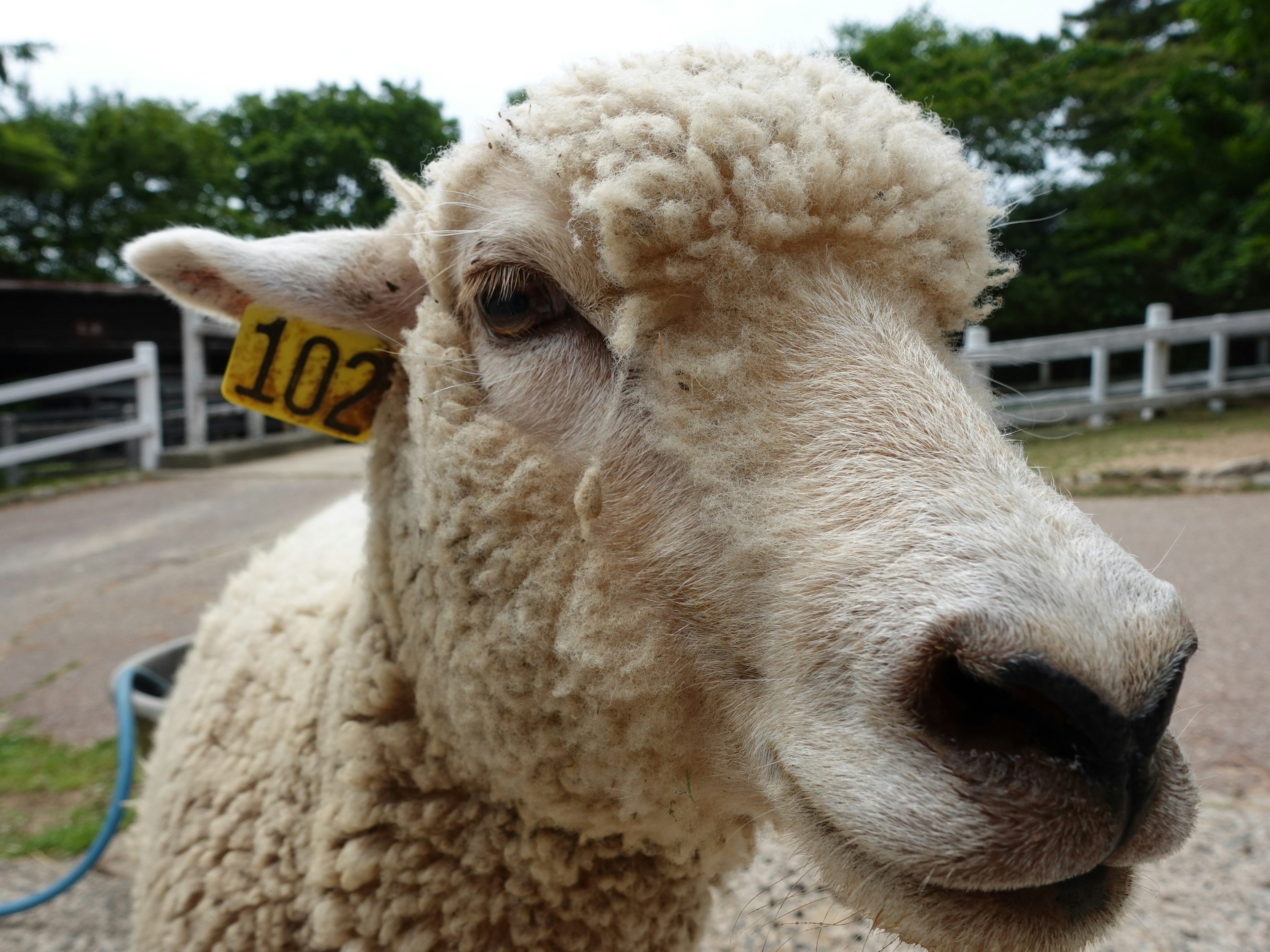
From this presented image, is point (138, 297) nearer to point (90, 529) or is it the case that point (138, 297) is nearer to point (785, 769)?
point (90, 529)

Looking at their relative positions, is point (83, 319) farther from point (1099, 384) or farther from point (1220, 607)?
point (1220, 607)

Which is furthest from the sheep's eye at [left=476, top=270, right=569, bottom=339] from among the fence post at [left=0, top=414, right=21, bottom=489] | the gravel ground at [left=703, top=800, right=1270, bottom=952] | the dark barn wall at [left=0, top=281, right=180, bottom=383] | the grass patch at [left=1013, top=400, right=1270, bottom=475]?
the dark barn wall at [left=0, top=281, right=180, bottom=383]

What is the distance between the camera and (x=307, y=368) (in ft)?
5.81

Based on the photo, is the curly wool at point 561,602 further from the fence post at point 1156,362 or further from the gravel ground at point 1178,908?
the fence post at point 1156,362

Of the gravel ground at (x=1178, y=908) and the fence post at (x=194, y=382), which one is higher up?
the fence post at (x=194, y=382)

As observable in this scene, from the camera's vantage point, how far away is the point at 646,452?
4.20 feet

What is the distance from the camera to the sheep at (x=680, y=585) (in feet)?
3.03

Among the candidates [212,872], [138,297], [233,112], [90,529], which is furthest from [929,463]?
[233,112]

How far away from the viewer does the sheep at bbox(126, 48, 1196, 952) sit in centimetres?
92

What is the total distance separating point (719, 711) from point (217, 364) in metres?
19.4

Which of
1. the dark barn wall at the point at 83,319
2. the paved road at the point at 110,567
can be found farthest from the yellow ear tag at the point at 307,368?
the dark barn wall at the point at 83,319

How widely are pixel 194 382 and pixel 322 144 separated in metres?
21.8

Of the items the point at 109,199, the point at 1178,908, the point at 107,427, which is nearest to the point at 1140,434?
the point at 1178,908

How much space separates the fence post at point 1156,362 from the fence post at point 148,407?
1378cm
